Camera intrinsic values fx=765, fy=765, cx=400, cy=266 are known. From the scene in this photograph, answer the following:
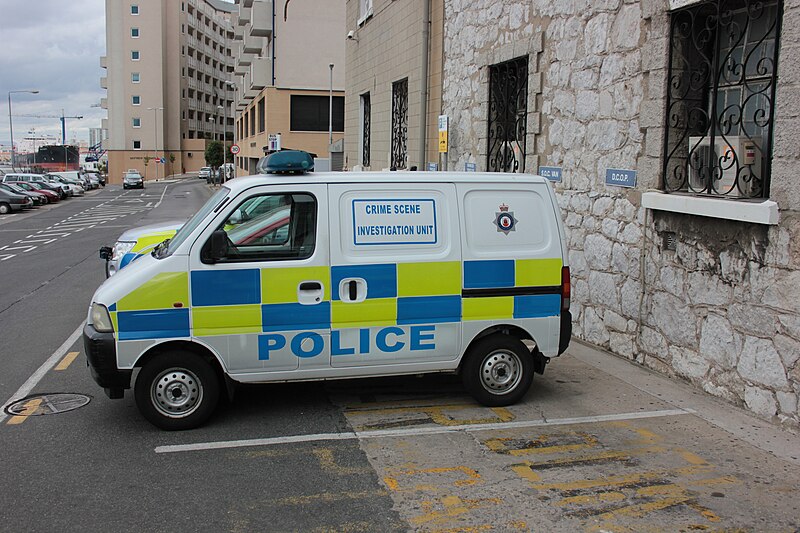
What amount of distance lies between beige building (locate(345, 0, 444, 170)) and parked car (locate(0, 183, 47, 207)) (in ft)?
83.6

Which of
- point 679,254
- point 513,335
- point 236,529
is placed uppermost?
point 679,254

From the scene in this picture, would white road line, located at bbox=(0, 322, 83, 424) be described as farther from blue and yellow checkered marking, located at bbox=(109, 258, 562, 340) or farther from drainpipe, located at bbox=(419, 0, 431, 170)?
drainpipe, located at bbox=(419, 0, 431, 170)

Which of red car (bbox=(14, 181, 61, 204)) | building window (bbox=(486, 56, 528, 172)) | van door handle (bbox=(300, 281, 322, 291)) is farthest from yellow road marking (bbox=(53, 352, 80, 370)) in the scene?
red car (bbox=(14, 181, 61, 204))

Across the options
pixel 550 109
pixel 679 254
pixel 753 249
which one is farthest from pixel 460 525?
pixel 550 109

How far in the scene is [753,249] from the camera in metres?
6.56

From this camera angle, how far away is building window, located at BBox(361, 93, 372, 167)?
21.3 meters

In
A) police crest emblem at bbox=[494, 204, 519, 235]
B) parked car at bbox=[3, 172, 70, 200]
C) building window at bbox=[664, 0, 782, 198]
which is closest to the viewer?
police crest emblem at bbox=[494, 204, 519, 235]

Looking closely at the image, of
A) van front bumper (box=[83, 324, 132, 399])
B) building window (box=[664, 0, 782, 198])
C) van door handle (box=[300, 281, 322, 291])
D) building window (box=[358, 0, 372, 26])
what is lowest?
van front bumper (box=[83, 324, 132, 399])

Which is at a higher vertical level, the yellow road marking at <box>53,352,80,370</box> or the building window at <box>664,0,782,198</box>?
the building window at <box>664,0,782,198</box>

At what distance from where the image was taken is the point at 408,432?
6.18m

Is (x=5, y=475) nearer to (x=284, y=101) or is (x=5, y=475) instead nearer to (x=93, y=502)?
(x=93, y=502)

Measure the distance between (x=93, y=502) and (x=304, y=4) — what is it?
42.4m

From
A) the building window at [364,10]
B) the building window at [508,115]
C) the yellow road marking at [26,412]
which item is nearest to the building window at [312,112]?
the building window at [364,10]

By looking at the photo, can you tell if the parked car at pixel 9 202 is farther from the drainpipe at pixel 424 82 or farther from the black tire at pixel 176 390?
the black tire at pixel 176 390
